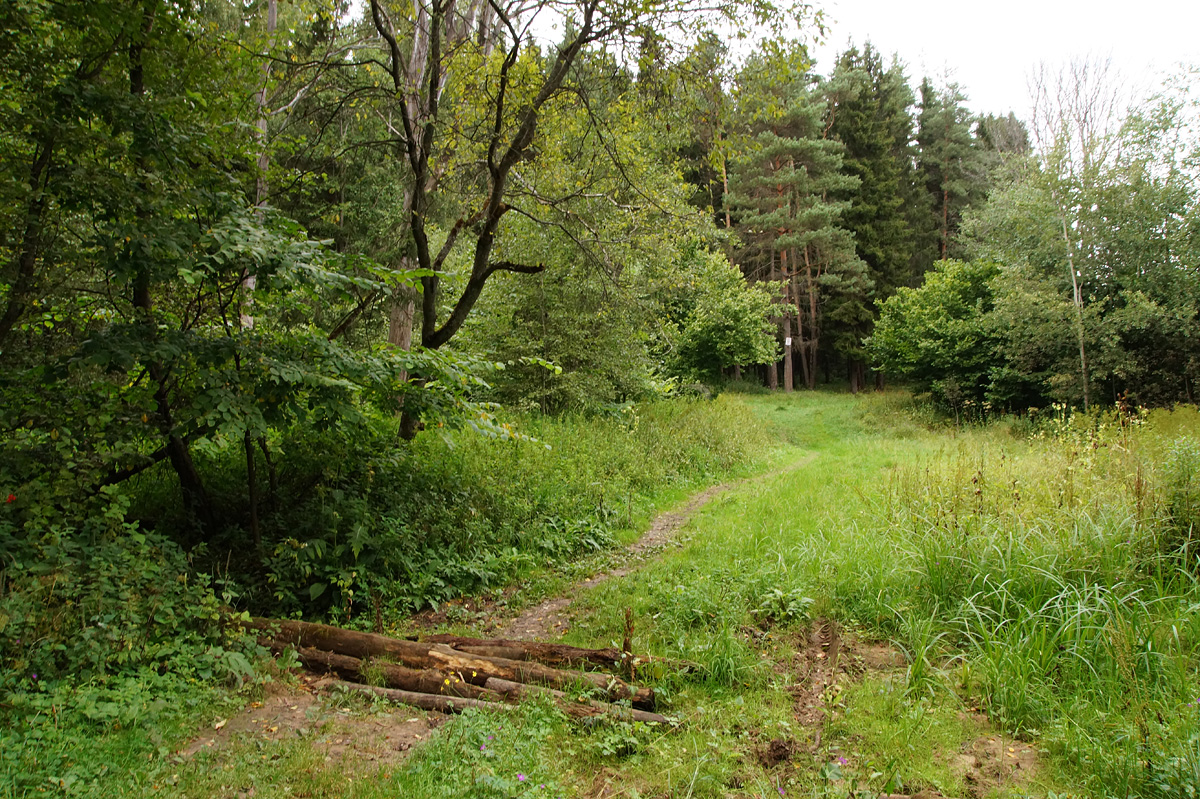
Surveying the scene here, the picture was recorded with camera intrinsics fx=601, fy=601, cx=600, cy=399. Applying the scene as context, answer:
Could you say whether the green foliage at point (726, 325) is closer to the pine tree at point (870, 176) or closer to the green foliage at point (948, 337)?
the green foliage at point (948, 337)

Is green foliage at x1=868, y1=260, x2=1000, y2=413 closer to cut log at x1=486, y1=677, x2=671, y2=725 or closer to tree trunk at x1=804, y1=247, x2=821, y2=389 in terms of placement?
tree trunk at x1=804, y1=247, x2=821, y2=389

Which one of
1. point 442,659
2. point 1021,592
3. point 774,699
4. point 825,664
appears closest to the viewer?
point 774,699

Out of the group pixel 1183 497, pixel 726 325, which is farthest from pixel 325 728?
pixel 726 325

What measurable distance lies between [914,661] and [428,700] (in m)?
3.11

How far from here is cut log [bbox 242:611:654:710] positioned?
3.70 meters

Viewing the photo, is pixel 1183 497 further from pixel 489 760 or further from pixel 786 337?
pixel 786 337

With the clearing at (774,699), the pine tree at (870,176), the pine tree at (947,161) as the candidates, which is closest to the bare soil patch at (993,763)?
the clearing at (774,699)

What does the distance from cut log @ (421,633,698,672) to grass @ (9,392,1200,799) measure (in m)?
0.17

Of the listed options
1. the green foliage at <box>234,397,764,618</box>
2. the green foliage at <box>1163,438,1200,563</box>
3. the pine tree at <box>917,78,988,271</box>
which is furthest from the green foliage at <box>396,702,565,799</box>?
the pine tree at <box>917,78,988,271</box>

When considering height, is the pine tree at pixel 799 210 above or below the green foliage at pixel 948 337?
above

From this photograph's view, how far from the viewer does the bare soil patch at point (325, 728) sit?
302cm

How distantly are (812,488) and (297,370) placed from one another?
7.74 meters

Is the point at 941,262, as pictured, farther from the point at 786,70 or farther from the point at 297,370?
the point at 297,370

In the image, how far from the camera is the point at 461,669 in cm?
391
